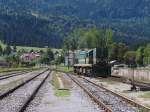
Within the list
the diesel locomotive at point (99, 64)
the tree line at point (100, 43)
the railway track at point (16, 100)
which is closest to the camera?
the railway track at point (16, 100)

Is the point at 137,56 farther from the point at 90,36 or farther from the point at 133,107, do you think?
the point at 133,107

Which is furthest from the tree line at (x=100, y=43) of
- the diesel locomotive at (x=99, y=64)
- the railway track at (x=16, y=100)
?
the railway track at (x=16, y=100)

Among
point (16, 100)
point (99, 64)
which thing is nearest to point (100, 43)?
point (99, 64)

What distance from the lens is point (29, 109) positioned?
59.5 ft

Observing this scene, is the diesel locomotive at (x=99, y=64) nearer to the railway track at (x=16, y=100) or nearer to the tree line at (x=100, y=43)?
the railway track at (x=16, y=100)

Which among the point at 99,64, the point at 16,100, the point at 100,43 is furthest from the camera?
the point at 100,43

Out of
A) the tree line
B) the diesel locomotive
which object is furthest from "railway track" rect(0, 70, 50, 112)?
the tree line

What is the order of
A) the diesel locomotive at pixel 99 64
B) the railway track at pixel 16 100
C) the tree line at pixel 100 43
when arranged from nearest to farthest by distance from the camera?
the railway track at pixel 16 100 < the diesel locomotive at pixel 99 64 < the tree line at pixel 100 43

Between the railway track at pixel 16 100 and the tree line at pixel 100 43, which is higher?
the tree line at pixel 100 43

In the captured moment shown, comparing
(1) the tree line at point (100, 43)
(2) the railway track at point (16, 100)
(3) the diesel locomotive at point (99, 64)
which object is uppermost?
(1) the tree line at point (100, 43)

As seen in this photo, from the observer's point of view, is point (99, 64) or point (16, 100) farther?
point (99, 64)

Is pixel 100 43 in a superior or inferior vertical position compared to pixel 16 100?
superior

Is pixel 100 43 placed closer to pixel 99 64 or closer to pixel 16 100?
pixel 99 64

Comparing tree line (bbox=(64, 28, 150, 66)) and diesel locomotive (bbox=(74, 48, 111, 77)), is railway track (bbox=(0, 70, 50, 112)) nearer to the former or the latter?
diesel locomotive (bbox=(74, 48, 111, 77))
